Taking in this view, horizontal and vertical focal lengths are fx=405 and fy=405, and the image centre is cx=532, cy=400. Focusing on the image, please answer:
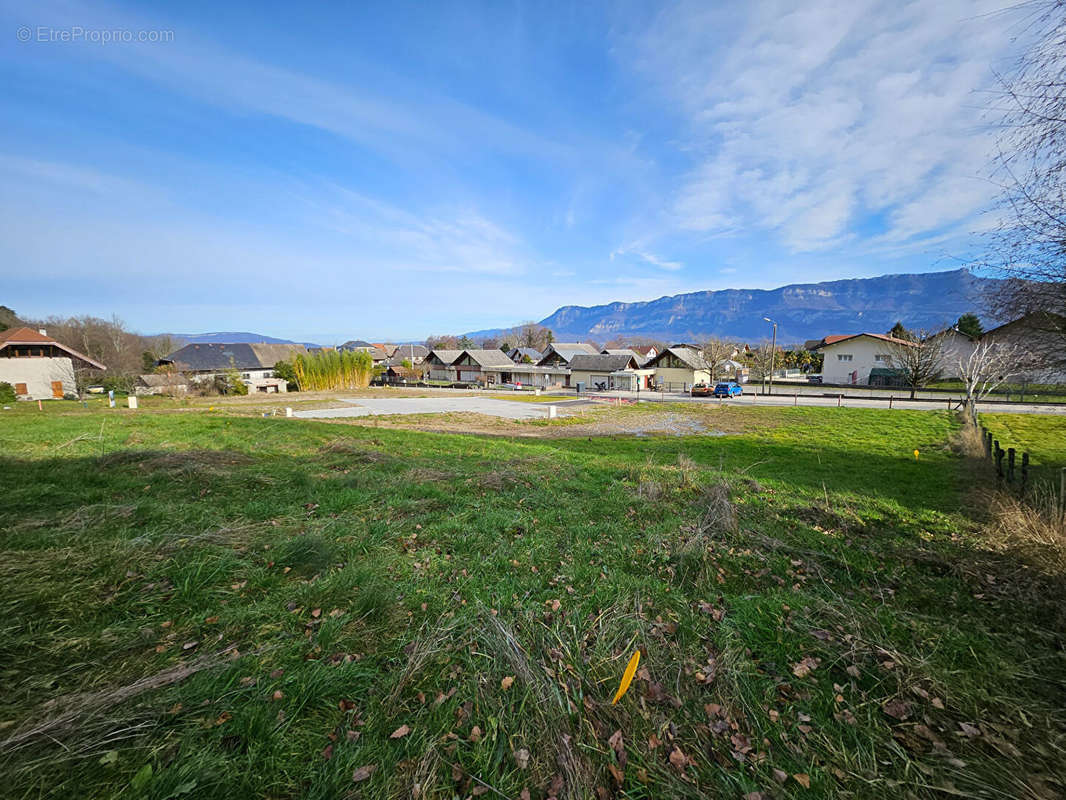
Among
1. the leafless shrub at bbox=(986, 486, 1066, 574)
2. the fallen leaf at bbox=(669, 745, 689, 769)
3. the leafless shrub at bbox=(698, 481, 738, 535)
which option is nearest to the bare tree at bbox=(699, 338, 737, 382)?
the leafless shrub at bbox=(986, 486, 1066, 574)

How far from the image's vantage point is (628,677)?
10.5 ft

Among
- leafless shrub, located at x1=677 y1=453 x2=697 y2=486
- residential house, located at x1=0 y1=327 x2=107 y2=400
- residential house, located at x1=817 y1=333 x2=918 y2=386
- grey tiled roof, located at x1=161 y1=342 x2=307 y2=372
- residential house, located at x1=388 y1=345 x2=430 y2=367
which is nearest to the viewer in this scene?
leafless shrub, located at x1=677 y1=453 x2=697 y2=486

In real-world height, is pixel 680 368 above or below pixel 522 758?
above

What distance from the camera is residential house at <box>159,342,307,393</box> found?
58.9 metres

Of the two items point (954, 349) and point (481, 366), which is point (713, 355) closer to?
point (954, 349)

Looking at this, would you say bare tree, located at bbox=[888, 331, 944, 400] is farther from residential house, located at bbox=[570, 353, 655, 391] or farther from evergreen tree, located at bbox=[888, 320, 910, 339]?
residential house, located at bbox=[570, 353, 655, 391]

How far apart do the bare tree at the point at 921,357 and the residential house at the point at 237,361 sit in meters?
75.1

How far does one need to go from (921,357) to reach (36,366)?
85.7 m

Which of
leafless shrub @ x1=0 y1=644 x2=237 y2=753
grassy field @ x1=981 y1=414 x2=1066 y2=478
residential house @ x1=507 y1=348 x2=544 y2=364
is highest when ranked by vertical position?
residential house @ x1=507 y1=348 x2=544 y2=364

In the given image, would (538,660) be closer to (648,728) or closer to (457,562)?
(648,728)

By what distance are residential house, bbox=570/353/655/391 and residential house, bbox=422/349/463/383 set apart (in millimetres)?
24053

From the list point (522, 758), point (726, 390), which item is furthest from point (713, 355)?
point (522, 758)

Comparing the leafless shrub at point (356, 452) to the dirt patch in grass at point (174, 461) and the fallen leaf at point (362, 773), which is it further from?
the fallen leaf at point (362, 773)

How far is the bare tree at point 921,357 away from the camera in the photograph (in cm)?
3909
